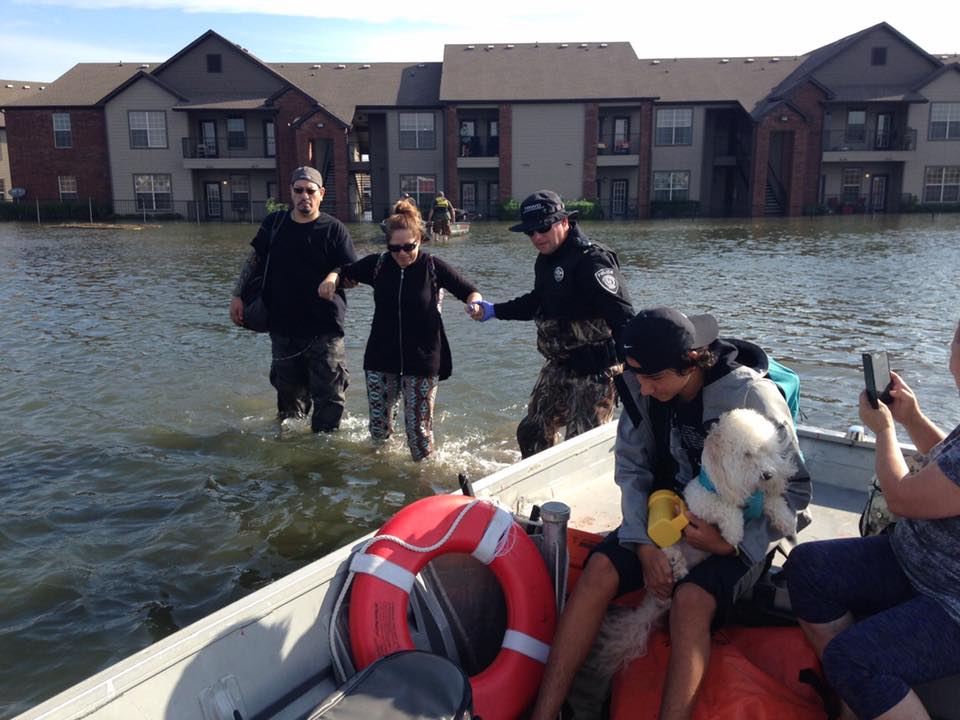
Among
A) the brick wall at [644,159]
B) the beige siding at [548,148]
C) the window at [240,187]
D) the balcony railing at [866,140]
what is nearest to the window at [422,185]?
the beige siding at [548,148]

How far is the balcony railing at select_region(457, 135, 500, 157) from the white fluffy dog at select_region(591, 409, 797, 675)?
1723 inches

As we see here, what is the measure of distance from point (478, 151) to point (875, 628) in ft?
147

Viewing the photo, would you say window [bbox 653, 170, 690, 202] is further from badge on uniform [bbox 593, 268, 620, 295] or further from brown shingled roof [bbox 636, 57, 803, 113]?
badge on uniform [bbox 593, 268, 620, 295]

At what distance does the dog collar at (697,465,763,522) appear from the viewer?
10.2ft

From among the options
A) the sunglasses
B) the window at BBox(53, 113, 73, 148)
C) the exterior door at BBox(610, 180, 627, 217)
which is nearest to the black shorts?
the sunglasses

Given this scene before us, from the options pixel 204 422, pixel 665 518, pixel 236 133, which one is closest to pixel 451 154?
pixel 236 133

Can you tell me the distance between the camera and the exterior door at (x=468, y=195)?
4552 cm

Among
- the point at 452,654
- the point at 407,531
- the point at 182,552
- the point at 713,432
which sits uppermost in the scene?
the point at 713,432

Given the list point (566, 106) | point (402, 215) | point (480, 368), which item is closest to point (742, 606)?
point (402, 215)

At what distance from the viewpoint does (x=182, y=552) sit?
232 inches

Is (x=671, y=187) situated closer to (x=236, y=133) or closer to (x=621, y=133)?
(x=621, y=133)

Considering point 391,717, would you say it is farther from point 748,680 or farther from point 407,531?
point 748,680

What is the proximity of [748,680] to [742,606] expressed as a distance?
581 mm

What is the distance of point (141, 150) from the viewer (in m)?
45.0
